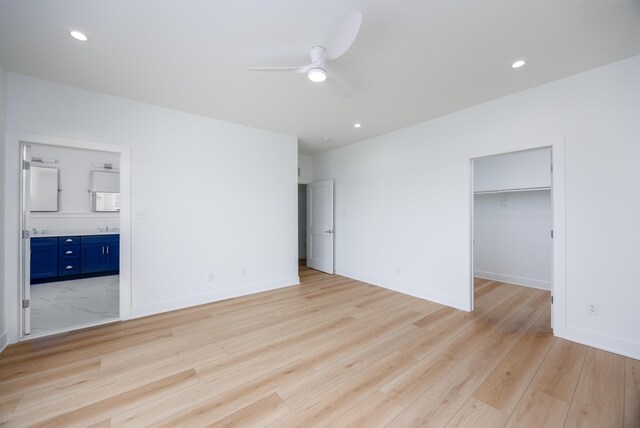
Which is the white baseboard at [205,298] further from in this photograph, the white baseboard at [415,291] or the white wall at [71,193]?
the white wall at [71,193]

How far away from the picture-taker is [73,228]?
5.21 meters

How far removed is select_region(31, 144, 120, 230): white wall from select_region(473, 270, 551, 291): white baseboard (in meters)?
7.97

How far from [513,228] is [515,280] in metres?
0.97

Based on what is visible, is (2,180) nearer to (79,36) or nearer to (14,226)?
(14,226)

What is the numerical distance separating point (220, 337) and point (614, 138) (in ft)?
14.5

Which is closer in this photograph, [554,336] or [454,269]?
[554,336]

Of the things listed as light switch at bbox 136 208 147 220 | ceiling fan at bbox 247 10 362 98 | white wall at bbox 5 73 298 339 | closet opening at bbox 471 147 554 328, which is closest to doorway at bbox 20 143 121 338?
white wall at bbox 5 73 298 339

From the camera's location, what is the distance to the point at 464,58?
227cm

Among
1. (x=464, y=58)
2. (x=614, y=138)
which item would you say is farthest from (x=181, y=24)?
(x=614, y=138)

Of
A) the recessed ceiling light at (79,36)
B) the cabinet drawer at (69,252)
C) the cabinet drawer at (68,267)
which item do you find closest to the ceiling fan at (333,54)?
the recessed ceiling light at (79,36)

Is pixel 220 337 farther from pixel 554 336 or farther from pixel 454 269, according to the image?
pixel 554 336

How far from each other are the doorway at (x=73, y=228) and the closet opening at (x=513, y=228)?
258 inches

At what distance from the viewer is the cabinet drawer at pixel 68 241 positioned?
4754 millimetres

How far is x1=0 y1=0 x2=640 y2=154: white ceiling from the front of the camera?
5.67 feet
